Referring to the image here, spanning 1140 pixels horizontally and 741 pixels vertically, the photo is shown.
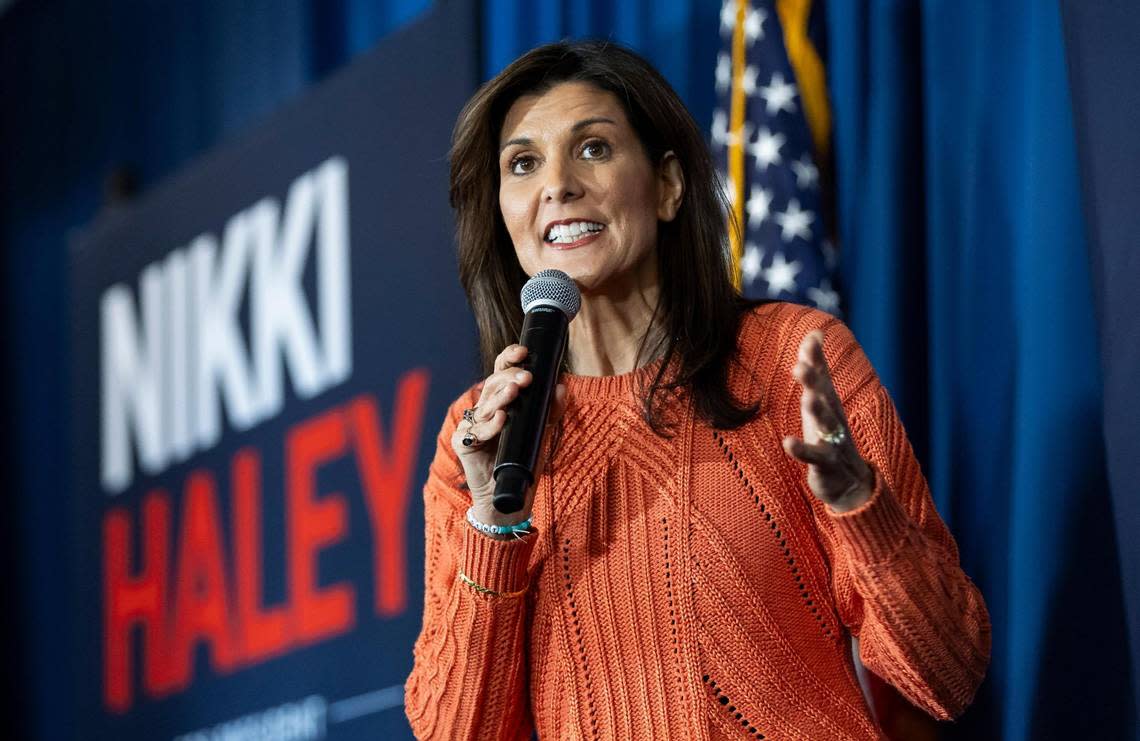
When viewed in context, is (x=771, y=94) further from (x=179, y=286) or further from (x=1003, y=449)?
(x=179, y=286)

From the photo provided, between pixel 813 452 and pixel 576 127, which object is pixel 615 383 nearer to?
pixel 576 127

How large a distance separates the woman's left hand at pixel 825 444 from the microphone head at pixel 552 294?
31 centimetres

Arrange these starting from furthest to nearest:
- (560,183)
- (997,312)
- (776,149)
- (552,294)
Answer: (776,149), (997,312), (560,183), (552,294)

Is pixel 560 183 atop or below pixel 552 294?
atop

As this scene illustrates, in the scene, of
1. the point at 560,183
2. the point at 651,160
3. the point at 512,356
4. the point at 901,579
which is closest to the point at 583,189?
the point at 560,183

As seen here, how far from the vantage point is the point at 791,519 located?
189cm

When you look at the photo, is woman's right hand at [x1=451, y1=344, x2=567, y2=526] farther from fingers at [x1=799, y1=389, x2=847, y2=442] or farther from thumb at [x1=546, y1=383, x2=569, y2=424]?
fingers at [x1=799, y1=389, x2=847, y2=442]

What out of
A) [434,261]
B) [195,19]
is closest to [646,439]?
[434,261]

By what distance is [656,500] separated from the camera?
1912mm

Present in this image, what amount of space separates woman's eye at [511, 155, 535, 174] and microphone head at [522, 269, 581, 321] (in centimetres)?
30

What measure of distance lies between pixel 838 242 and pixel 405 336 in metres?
0.98

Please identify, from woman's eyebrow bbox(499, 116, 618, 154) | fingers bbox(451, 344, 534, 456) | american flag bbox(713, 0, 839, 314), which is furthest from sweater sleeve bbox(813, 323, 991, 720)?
american flag bbox(713, 0, 839, 314)

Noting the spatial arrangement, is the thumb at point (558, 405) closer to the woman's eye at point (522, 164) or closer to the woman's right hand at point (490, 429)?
the woman's right hand at point (490, 429)

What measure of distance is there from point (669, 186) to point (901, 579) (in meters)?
0.68
